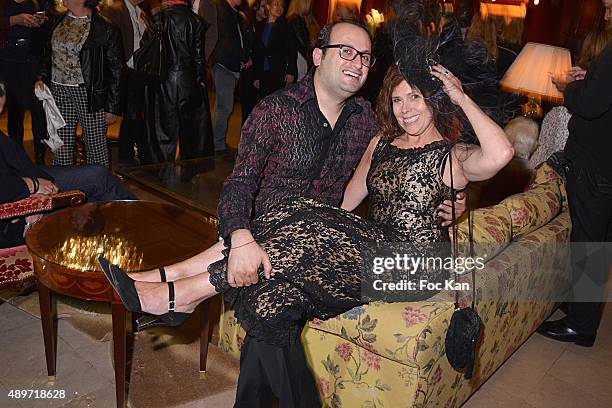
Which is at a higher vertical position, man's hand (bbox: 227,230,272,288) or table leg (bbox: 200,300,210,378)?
man's hand (bbox: 227,230,272,288)

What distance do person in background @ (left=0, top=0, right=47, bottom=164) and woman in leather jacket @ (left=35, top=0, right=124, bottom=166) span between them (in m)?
0.63

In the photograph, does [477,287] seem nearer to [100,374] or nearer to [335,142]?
[335,142]

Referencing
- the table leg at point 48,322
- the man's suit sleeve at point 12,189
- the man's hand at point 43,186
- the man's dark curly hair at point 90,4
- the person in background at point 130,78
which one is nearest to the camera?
the table leg at point 48,322

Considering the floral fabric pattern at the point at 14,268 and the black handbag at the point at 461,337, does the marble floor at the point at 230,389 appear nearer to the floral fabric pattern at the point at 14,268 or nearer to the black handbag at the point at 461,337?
the floral fabric pattern at the point at 14,268

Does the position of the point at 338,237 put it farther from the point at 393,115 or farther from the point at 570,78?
the point at 570,78

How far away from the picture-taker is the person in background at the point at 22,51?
4512 mm

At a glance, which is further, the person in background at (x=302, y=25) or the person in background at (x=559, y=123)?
the person in background at (x=302, y=25)

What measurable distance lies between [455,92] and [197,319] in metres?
1.74

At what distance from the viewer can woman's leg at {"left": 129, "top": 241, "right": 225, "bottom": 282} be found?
205 cm

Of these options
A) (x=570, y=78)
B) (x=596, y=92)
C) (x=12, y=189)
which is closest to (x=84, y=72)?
(x=12, y=189)

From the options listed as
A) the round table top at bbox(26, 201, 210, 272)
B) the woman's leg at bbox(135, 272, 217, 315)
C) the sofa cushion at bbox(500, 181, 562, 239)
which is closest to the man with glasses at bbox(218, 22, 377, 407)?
the woman's leg at bbox(135, 272, 217, 315)

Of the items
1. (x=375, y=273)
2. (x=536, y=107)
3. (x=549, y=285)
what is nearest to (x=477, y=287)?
(x=375, y=273)

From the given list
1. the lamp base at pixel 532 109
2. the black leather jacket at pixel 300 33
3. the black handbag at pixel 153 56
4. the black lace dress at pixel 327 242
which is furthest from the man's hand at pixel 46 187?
the black leather jacket at pixel 300 33

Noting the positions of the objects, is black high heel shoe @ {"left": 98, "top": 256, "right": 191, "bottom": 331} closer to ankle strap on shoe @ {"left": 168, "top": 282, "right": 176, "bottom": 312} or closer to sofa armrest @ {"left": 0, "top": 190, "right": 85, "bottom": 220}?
ankle strap on shoe @ {"left": 168, "top": 282, "right": 176, "bottom": 312}
